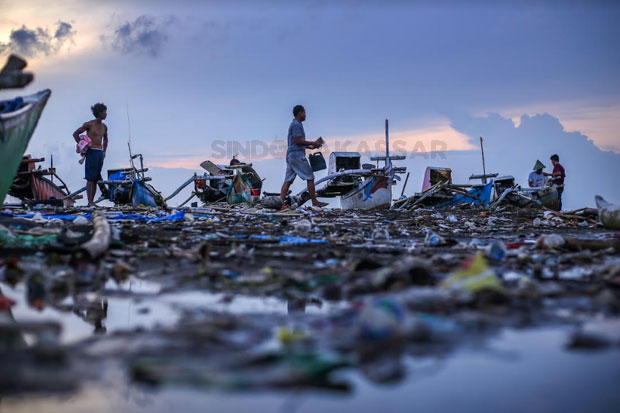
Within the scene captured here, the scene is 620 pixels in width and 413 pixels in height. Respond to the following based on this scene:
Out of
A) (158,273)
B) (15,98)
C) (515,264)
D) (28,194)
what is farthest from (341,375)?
(28,194)

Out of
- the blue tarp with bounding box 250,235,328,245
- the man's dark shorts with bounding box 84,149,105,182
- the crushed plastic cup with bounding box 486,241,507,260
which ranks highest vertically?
the man's dark shorts with bounding box 84,149,105,182

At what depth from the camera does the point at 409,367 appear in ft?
5.56

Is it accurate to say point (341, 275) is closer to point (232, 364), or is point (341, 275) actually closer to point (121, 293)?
point (121, 293)

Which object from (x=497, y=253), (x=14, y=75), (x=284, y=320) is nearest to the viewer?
(x=284, y=320)

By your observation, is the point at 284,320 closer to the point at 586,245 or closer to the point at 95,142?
the point at 586,245

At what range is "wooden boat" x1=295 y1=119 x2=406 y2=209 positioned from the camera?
15445 mm

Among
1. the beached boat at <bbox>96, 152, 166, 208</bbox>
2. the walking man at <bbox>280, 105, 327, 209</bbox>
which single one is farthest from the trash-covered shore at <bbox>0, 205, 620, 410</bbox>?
the beached boat at <bbox>96, 152, 166, 208</bbox>

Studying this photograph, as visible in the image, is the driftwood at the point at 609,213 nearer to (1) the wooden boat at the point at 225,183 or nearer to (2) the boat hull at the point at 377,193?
(2) the boat hull at the point at 377,193

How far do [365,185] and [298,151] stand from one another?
5.58 m

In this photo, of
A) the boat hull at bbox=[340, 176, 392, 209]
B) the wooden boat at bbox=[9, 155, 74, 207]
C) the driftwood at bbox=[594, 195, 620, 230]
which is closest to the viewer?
the driftwood at bbox=[594, 195, 620, 230]

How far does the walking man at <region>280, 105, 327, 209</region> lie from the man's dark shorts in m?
3.29

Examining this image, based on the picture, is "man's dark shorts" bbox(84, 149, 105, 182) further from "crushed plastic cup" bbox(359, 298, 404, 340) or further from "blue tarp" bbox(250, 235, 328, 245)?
"crushed plastic cup" bbox(359, 298, 404, 340)

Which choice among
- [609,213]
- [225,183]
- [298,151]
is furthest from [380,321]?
[225,183]

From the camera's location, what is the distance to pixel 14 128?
16.4ft
